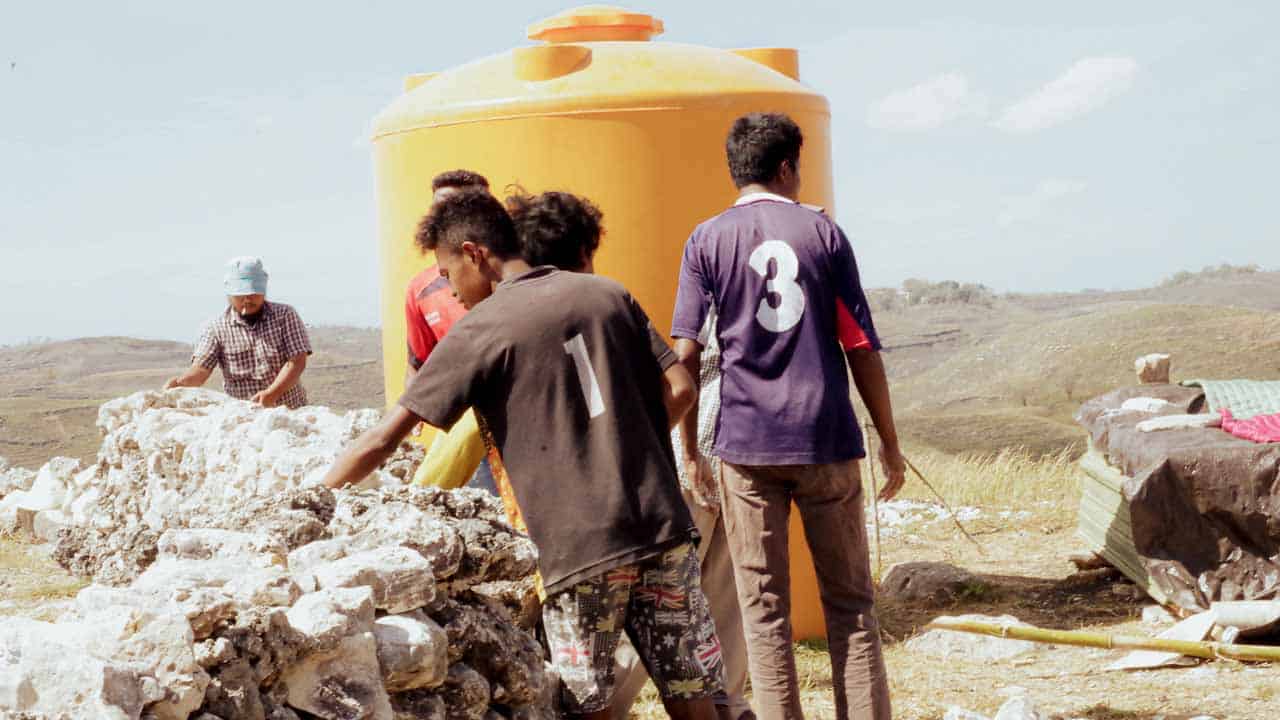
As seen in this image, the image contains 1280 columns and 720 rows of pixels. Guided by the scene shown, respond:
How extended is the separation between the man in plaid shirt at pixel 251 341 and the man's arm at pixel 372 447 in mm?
4081

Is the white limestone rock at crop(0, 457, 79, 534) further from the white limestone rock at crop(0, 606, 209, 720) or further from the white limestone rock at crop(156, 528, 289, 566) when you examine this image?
the white limestone rock at crop(0, 606, 209, 720)

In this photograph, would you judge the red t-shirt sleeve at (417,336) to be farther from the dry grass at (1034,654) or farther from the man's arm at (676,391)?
the dry grass at (1034,654)

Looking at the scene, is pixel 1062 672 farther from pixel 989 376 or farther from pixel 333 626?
pixel 989 376

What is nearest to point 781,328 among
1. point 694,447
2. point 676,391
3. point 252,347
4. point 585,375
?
point 694,447

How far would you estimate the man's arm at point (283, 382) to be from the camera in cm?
722

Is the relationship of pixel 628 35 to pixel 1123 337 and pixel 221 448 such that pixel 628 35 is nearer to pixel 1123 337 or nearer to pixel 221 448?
pixel 221 448

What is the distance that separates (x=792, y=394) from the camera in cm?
412

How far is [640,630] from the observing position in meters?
3.46

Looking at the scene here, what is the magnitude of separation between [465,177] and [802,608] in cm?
275

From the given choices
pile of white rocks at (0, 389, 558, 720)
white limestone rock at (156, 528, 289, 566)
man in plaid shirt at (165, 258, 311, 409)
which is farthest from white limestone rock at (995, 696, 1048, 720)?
man in plaid shirt at (165, 258, 311, 409)

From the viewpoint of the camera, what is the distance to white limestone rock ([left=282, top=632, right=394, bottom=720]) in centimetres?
279

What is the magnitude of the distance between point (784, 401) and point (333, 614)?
1.69 m

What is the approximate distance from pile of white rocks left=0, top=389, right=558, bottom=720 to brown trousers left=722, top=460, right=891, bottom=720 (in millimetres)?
694

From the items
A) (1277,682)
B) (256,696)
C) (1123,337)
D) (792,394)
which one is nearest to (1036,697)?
(1277,682)
